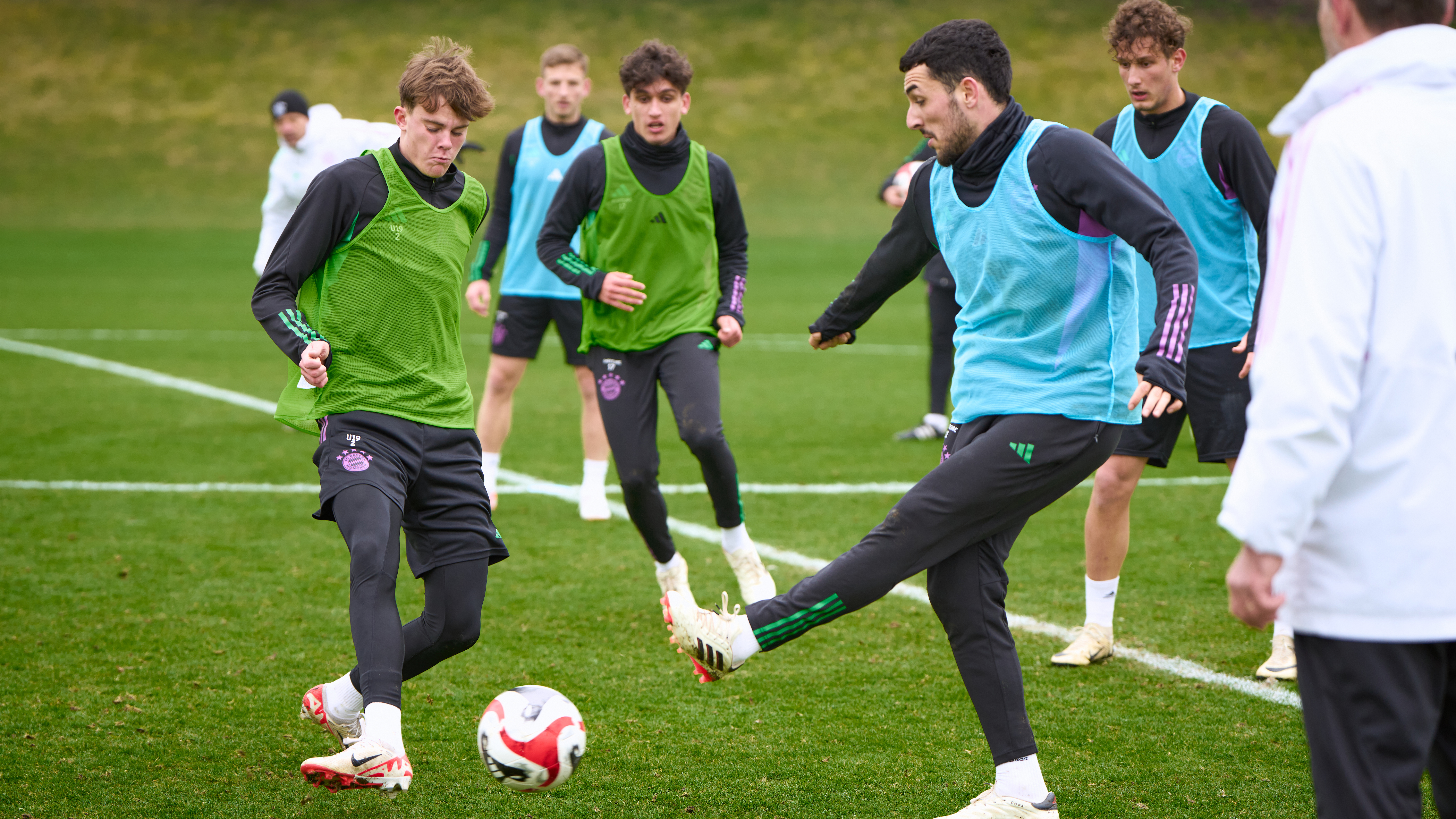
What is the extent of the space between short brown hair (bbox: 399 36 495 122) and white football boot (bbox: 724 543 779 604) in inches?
101

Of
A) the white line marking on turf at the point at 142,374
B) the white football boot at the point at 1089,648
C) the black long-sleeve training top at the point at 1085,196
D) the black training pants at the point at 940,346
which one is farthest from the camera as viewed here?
the white line marking on turf at the point at 142,374

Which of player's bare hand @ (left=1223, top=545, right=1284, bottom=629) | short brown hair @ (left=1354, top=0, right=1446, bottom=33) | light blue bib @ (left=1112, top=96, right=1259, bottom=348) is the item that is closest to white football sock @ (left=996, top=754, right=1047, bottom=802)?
player's bare hand @ (left=1223, top=545, right=1284, bottom=629)

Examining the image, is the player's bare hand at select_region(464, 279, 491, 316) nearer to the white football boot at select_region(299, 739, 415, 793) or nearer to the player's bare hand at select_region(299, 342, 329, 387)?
the player's bare hand at select_region(299, 342, 329, 387)

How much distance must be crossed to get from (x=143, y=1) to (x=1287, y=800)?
150 ft

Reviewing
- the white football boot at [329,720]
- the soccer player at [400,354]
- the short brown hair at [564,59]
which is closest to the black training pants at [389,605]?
the soccer player at [400,354]

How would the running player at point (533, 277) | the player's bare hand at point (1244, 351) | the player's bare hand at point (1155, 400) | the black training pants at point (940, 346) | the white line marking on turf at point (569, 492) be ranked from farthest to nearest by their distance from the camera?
1. the black training pants at point (940, 346)
2. the running player at point (533, 277)
3. the white line marking on turf at point (569, 492)
4. the player's bare hand at point (1244, 351)
5. the player's bare hand at point (1155, 400)

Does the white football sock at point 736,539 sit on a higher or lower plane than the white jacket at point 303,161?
lower

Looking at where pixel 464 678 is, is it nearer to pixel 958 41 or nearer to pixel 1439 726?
pixel 958 41

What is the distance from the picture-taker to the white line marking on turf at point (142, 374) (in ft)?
38.8

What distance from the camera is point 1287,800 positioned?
3.83 meters

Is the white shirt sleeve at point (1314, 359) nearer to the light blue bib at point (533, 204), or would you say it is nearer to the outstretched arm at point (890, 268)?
the outstretched arm at point (890, 268)

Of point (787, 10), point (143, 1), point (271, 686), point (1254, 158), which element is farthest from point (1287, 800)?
point (143, 1)

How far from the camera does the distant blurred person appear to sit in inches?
85.1

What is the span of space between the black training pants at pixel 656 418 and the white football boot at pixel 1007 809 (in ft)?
7.86
